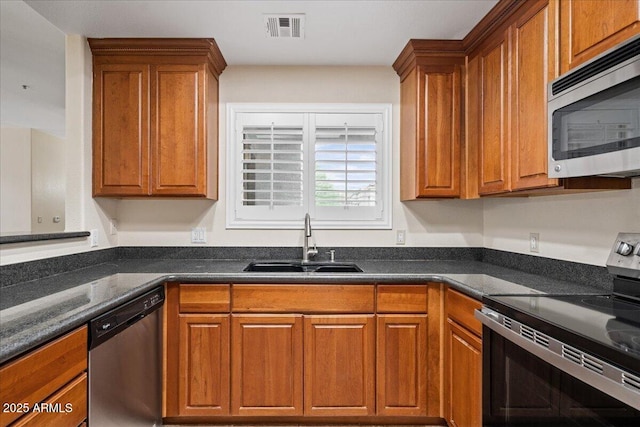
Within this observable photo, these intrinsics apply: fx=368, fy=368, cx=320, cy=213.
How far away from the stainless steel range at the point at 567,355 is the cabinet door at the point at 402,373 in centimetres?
59

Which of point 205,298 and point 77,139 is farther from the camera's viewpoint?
point 77,139

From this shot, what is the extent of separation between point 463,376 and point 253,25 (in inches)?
88.9

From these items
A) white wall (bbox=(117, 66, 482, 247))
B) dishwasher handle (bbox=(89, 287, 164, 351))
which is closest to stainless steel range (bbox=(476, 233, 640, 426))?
white wall (bbox=(117, 66, 482, 247))

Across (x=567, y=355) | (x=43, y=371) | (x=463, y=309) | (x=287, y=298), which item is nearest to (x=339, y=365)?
(x=287, y=298)

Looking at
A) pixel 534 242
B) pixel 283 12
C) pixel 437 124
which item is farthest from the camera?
pixel 437 124

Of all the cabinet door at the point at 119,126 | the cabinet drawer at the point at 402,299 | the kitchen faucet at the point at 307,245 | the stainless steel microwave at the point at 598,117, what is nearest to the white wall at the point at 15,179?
the cabinet door at the point at 119,126

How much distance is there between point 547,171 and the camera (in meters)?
1.61

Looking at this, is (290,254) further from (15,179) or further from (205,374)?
(15,179)

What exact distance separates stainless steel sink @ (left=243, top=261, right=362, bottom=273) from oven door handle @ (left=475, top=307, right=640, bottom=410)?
48.5 inches

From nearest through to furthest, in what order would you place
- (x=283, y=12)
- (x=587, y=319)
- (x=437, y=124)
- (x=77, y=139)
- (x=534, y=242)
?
(x=587, y=319), (x=283, y=12), (x=534, y=242), (x=77, y=139), (x=437, y=124)

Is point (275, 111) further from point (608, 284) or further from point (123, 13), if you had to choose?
point (608, 284)

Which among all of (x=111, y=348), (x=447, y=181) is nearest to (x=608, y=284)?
(x=447, y=181)

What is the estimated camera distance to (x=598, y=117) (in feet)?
4.23

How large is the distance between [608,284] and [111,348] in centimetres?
219
